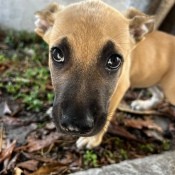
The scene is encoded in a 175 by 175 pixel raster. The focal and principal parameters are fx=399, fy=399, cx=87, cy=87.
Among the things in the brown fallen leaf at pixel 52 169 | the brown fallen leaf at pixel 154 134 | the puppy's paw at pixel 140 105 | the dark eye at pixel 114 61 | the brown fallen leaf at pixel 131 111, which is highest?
the dark eye at pixel 114 61

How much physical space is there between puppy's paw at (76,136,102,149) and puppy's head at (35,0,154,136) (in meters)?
0.96

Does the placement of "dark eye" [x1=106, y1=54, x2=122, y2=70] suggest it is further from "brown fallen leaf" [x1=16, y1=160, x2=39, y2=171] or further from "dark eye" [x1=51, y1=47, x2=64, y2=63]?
"brown fallen leaf" [x1=16, y1=160, x2=39, y2=171]

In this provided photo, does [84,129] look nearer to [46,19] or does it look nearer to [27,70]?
[46,19]

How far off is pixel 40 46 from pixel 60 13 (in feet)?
7.12

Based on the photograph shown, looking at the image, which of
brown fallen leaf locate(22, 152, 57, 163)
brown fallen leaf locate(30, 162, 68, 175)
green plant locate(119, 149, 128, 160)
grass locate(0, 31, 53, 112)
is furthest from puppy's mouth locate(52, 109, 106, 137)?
grass locate(0, 31, 53, 112)

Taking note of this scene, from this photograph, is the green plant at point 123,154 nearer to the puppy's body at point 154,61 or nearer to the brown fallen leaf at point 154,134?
the brown fallen leaf at point 154,134

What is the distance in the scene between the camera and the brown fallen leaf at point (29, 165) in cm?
373

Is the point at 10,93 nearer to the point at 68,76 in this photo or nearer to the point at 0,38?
the point at 0,38

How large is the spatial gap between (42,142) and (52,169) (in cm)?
41

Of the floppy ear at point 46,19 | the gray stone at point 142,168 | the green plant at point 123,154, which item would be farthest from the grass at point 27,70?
the gray stone at point 142,168

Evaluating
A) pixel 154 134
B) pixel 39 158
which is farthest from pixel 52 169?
pixel 154 134

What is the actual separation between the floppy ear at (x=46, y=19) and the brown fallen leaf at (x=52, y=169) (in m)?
1.19

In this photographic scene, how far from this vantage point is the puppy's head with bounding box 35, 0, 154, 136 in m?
2.87

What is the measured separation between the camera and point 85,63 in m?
2.98
